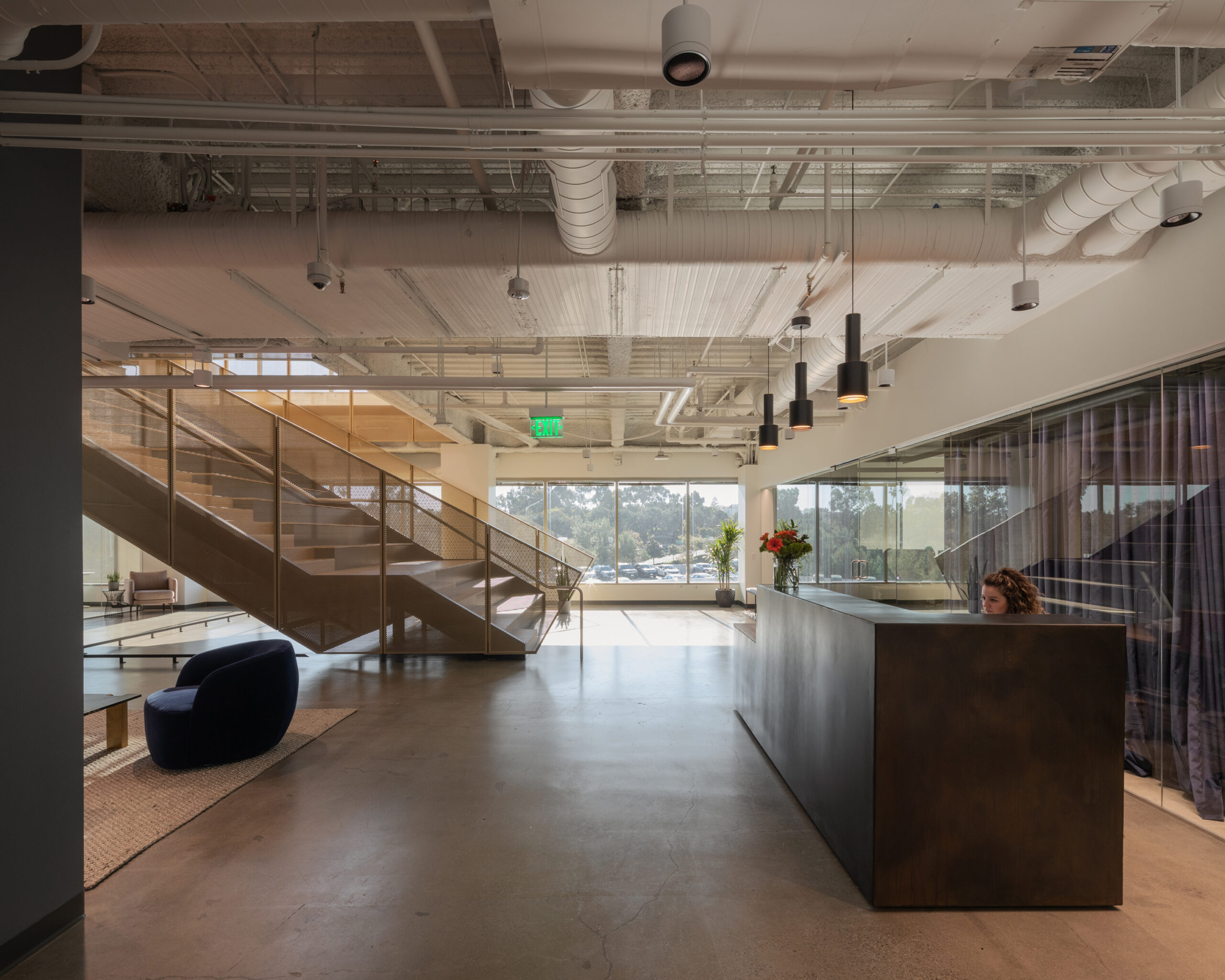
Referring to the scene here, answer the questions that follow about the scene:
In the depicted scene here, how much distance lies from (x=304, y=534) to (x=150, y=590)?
635cm

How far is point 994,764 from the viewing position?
2699mm

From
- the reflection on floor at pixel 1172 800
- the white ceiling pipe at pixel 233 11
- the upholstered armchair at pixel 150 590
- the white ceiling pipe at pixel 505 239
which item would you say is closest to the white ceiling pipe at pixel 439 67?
the white ceiling pipe at pixel 233 11

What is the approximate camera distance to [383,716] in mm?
5492

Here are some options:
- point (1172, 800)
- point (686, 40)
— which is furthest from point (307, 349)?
point (1172, 800)

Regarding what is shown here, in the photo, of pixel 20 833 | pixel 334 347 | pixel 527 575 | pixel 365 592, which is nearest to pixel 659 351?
pixel 527 575

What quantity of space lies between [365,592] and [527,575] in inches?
77.1

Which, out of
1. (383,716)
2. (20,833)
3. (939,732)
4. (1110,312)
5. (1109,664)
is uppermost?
(1110,312)

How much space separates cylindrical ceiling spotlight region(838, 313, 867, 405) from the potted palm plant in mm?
10801

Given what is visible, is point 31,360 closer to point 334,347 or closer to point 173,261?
point 173,261

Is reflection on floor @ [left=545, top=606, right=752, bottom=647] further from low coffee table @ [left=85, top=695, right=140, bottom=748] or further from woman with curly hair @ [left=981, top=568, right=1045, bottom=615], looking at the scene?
low coffee table @ [left=85, top=695, right=140, bottom=748]

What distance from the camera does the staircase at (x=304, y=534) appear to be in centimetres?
639

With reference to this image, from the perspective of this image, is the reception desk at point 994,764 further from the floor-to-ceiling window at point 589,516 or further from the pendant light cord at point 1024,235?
the floor-to-ceiling window at point 589,516

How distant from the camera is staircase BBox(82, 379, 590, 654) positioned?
21.0 ft

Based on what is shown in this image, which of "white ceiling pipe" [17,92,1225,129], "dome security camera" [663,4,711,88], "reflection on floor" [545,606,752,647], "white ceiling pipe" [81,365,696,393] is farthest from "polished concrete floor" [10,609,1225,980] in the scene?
"reflection on floor" [545,606,752,647]
